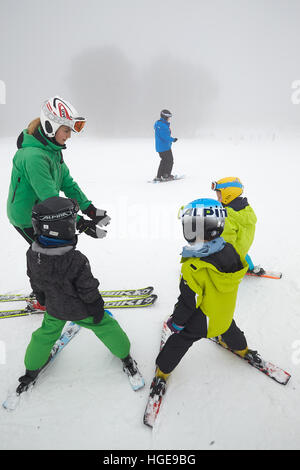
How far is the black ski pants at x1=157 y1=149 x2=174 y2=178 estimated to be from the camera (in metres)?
8.40

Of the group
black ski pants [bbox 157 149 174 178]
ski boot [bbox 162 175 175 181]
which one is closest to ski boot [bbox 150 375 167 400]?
ski boot [bbox 162 175 175 181]

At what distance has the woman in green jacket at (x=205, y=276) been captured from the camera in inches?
70.2

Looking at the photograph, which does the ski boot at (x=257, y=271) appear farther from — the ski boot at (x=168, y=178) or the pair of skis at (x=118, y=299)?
the ski boot at (x=168, y=178)

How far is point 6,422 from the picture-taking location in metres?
2.04

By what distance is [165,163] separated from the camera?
852cm

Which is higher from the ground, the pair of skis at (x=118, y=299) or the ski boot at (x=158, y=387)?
the ski boot at (x=158, y=387)

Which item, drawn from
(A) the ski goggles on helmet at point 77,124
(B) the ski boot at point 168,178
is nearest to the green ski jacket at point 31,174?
(A) the ski goggles on helmet at point 77,124

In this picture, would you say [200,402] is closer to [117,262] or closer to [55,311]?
[55,311]

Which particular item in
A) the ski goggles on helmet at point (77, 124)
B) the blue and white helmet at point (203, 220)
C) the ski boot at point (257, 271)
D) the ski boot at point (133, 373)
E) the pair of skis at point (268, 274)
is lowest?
the ski boot at point (133, 373)

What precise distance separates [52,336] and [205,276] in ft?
4.88

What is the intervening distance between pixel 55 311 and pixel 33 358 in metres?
0.58
